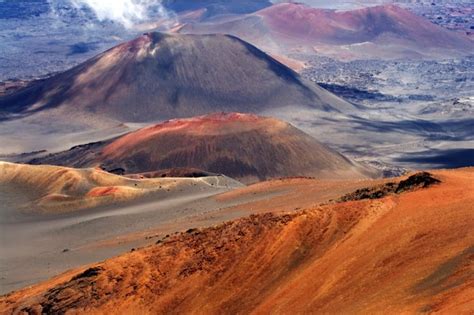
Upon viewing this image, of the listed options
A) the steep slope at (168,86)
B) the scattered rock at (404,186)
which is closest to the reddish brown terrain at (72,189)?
the scattered rock at (404,186)

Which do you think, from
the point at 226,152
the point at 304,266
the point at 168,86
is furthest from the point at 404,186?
the point at 168,86

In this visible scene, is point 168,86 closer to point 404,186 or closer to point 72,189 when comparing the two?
point 72,189

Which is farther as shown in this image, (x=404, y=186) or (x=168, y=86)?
(x=168, y=86)

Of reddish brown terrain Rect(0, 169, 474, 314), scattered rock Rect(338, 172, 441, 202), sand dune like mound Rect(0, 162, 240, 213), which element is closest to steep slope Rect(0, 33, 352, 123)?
sand dune like mound Rect(0, 162, 240, 213)

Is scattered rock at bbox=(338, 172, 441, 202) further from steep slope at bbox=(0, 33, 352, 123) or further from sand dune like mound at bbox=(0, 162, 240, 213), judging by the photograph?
steep slope at bbox=(0, 33, 352, 123)

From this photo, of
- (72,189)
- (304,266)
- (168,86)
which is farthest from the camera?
(168,86)

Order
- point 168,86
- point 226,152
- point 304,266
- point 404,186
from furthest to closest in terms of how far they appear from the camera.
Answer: point 168,86
point 226,152
point 404,186
point 304,266
